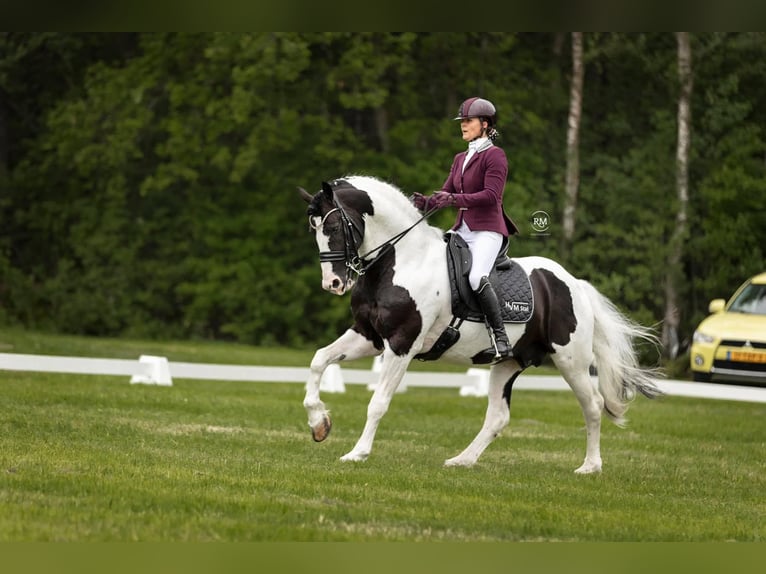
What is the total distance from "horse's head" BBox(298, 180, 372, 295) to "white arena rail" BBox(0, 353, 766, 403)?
677 cm

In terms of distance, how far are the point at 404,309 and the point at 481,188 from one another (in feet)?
3.96

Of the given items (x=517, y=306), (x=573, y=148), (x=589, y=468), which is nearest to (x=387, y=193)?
(x=517, y=306)

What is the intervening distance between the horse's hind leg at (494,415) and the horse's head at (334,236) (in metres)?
1.92

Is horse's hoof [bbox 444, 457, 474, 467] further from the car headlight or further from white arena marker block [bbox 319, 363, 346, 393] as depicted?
the car headlight

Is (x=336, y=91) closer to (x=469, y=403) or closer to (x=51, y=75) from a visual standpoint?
(x=51, y=75)

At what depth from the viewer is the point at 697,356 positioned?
65.9 feet

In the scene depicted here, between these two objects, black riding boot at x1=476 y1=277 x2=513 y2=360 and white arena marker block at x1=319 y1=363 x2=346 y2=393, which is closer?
black riding boot at x1=476 y1=277 x2=513 y2=360

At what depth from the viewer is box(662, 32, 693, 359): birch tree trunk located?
2858cm

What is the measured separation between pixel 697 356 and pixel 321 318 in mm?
13368

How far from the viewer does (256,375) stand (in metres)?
17.8

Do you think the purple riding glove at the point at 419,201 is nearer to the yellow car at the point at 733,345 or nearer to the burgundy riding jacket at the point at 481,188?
the burgundy riding jacket at the point at 481,188

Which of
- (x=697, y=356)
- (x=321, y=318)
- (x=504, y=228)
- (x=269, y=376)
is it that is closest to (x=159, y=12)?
(x=504, y=228)

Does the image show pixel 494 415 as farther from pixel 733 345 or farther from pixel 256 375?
pixel 733 345

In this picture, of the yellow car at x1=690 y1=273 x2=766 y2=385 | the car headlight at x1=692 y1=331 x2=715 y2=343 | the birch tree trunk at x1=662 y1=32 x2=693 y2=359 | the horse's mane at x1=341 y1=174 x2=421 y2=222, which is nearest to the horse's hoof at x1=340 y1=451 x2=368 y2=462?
the horse's mane at x1=341 y1=174 x2=421 y2=222
